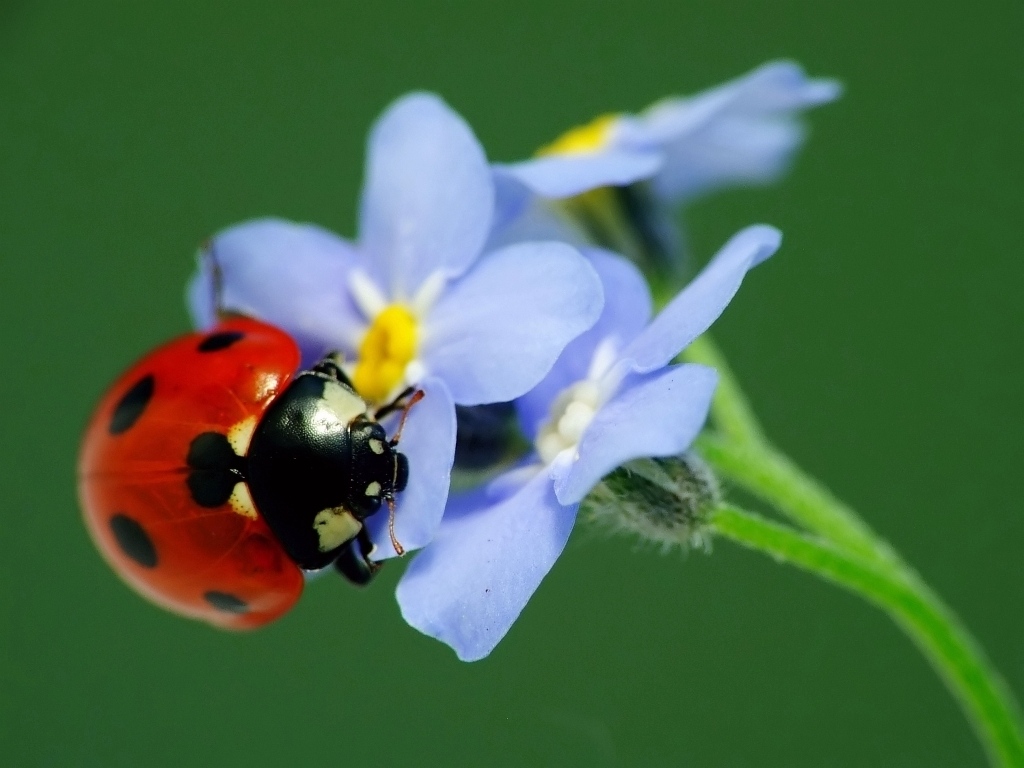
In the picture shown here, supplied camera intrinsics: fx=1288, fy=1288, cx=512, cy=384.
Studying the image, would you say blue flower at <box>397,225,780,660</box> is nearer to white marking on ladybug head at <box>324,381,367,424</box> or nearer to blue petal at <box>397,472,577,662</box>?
blue petal at <box>397,472,577,662</box>

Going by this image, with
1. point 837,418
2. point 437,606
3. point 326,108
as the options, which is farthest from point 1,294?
point 437,606

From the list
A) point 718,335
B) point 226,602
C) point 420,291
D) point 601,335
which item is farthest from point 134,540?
point 718,335

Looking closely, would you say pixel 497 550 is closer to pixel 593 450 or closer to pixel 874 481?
pixel 593 450

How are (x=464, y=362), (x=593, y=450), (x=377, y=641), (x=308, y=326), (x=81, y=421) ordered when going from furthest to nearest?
(x=81, y=421)
(x=377, y=641)
(x=308, y=326)
(x=464, y=362)
(x=593, y=450)

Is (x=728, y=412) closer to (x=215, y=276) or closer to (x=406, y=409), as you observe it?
(x=406, y=409)

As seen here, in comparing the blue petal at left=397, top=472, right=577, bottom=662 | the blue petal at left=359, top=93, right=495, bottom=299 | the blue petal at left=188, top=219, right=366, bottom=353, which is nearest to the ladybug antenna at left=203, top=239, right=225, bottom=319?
the blue petal at left=188, top=219, right=366, bottom=353
